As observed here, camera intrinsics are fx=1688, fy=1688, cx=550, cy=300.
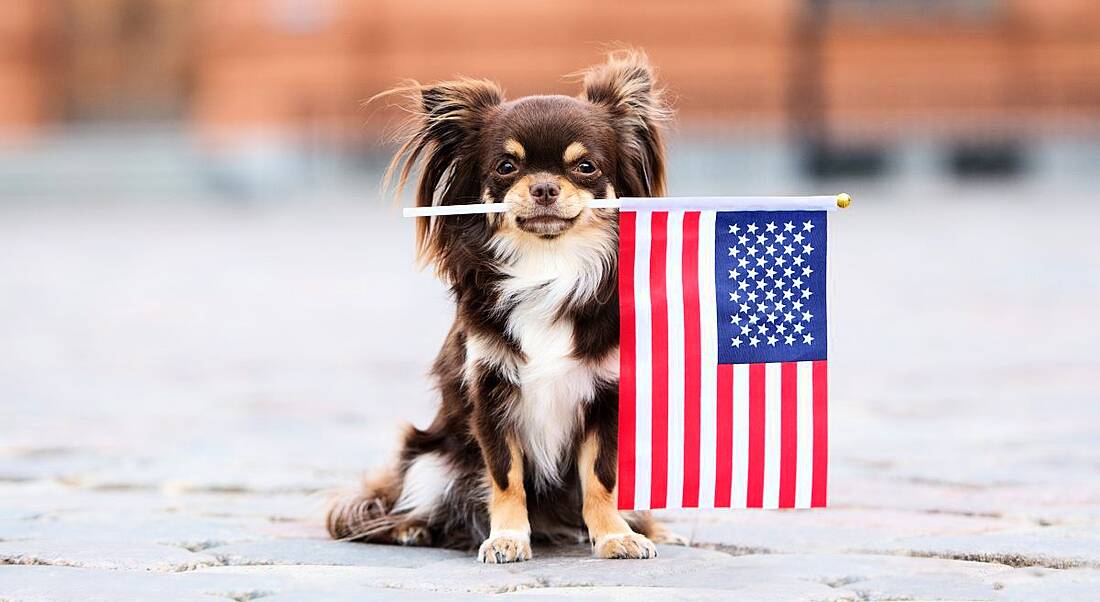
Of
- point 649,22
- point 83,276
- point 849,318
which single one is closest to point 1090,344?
point 849,318

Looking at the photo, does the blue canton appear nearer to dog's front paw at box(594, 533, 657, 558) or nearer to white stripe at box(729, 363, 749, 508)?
white stripe at box(729, 363, 749, 508)

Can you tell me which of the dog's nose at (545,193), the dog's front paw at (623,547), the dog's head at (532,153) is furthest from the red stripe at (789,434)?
the dog's nose at (545,193)

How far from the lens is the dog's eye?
4156mm

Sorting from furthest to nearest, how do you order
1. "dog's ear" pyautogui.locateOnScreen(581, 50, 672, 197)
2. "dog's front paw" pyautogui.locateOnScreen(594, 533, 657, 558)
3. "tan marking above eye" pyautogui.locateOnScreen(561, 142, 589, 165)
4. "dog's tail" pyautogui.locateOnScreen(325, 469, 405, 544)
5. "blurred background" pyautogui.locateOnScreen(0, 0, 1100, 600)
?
"blurred background" pyautogui.locateOnScreen(0, 0, 1100, 600) → "dog's tail" pyautogui.locateOnScreen(325, 469, 405, 544) → "dog's ear" pyautogui.locateOnScreen(581, 50, 672, 197) → "dog's front paw" pyautogui.locateOnScreen(594, 533, 657, 558) → "tan marking above eye" pyautogui.locateOnScreen(561, 142, 589, 165)

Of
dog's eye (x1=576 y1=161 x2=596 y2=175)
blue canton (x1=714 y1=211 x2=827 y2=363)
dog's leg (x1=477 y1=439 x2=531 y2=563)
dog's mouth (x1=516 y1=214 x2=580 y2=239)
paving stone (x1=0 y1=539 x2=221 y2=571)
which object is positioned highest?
dog's eye (x1=576 y1=161 x2=596 y2=175)

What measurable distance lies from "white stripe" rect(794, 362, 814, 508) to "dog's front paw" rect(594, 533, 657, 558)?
0.39m

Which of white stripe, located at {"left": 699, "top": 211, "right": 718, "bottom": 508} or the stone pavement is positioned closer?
the stone pavement

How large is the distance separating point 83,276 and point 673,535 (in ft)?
33.9

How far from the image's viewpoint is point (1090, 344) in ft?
29.2

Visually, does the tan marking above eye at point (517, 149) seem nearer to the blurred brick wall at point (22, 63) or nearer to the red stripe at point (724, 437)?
the red stripe at point (724, 437)

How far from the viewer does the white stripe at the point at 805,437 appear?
4180 millimetres

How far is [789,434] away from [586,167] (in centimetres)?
83

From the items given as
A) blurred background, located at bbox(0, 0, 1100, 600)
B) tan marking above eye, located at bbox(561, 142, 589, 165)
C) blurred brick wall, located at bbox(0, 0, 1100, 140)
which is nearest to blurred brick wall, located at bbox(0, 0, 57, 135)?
blurred background, located at bbox(0, 0, 1100, 600)

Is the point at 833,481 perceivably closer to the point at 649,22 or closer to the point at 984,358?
the point at 984,358
